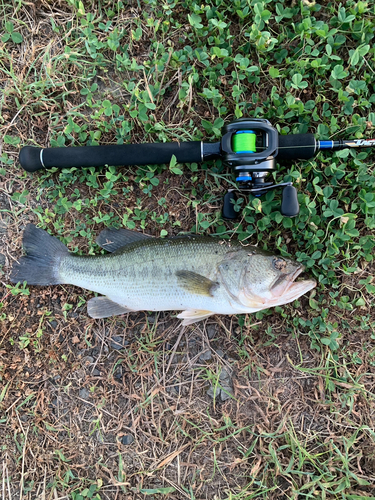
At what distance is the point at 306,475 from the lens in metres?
2.80

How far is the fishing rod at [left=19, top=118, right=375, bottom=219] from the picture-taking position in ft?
8.13

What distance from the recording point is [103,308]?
9.46 ft

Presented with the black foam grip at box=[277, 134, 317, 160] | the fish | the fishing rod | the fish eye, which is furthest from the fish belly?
the black foam grip at box=[277, 134, 317, 160]

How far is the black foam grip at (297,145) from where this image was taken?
2.59 m

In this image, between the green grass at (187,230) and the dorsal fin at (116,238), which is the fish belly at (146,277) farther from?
the green grass at (187,230)

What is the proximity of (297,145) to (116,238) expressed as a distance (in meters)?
1.75

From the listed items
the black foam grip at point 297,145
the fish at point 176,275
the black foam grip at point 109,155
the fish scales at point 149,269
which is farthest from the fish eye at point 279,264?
the black foam grip at point 109,155

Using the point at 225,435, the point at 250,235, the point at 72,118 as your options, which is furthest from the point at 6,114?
the point at 225,435

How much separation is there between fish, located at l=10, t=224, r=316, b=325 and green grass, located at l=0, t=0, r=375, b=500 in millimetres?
223

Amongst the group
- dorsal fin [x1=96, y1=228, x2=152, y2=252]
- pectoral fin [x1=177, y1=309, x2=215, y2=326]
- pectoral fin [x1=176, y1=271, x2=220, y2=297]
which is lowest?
pectoral fin [x1=177, y1=309, x2=215, y2=326]

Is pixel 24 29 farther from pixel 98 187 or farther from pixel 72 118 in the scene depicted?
pixel 98 187

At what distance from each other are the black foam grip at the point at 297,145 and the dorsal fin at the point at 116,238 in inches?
54.5

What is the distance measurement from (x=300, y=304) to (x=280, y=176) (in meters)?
1.15

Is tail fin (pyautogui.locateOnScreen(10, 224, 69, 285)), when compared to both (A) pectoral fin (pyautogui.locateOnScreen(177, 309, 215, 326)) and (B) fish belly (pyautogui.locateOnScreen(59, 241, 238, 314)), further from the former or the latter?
(A) pectoral fin (pyautogui.locateOnScreen(177, 309, 215, 326))
